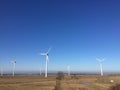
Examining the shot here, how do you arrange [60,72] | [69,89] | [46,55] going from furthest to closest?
[60,72] < [46,55] < [69,89]

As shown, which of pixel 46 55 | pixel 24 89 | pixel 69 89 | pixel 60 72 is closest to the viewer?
pixel 24 89

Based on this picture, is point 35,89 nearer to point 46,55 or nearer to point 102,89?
point 102,89

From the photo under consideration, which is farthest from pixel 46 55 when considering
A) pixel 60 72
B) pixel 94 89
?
pixel 94 89

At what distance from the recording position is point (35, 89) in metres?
51.5

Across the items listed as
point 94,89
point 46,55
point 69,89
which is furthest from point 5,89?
point 46,55

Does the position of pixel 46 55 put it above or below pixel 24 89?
above

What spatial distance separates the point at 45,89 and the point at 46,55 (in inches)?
2463

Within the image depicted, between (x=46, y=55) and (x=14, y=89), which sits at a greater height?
(x=46, y=55)

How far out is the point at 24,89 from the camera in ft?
166

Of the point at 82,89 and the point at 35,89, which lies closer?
the point at 35,89

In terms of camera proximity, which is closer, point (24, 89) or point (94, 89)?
point (24, 89)

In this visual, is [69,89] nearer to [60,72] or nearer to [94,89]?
[94,89]

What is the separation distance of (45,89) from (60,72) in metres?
103

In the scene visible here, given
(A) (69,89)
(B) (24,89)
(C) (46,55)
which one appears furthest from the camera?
(C) (46,55)
